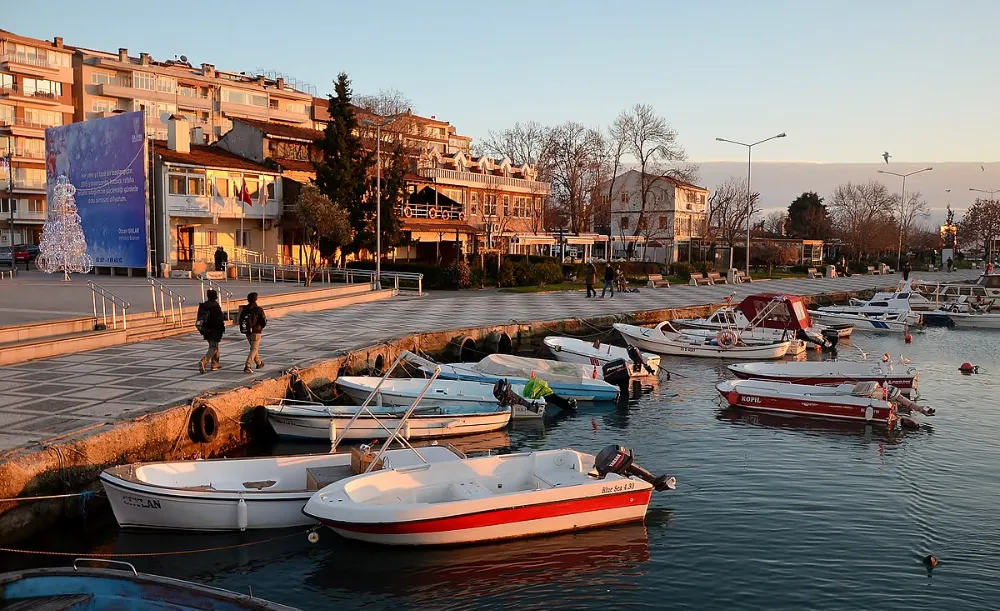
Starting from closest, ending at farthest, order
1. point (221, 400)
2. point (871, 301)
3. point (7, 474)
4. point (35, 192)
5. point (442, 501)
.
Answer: point (7, 474)
point (442, 501)
point (221, 400)
point (871, 301)
point (35, 192)

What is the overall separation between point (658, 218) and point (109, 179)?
65.1 metres

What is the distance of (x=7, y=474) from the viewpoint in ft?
38.8

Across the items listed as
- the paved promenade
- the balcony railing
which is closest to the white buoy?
the paved promenade

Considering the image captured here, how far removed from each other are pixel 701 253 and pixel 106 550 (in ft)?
271

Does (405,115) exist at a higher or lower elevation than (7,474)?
higher

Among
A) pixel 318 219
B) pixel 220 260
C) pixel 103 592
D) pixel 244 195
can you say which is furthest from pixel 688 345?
pixel 244 195

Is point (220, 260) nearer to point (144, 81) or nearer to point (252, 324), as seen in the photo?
point (252, 324)

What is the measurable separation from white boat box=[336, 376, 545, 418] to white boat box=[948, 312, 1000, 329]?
33.4 meters

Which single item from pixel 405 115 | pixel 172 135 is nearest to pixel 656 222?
pixel 405 115

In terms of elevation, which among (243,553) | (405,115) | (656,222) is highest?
(405,115)

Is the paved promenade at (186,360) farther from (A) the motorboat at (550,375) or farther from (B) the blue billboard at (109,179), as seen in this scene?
(B) the blue billboard at (109,179)

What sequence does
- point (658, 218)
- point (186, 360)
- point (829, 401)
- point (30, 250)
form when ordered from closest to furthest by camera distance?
1. point (186, 360)
2. point (829, 401)
3. point (30, 250)
4. point (658, 218)

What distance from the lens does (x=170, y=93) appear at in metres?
78.7

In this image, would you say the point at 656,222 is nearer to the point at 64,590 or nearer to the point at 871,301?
the point at 871,301
